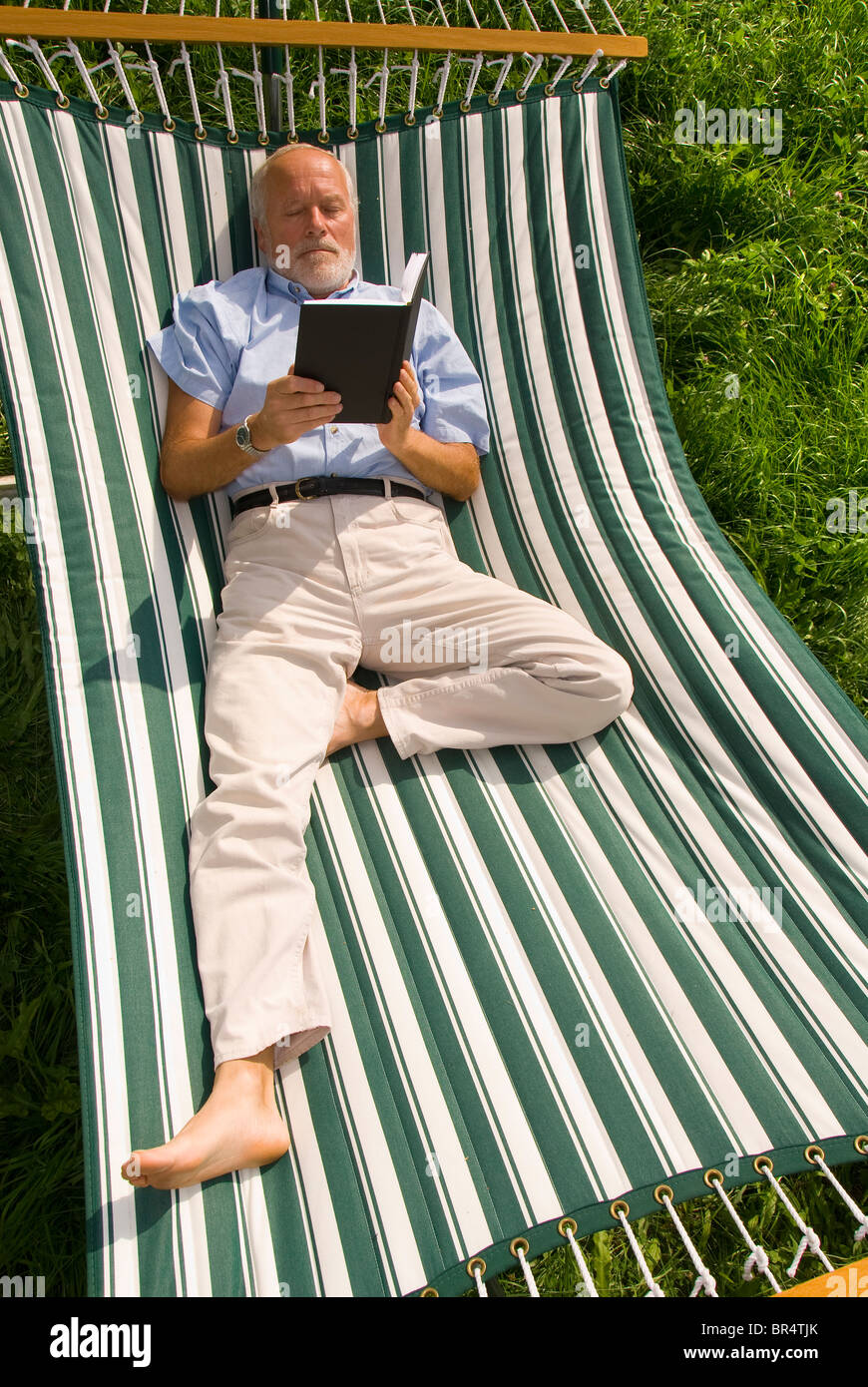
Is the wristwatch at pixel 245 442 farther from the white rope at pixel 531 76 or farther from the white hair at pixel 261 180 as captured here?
the white rope at pixel 531 76

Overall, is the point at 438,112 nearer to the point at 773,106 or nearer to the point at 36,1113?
the point at 773,106

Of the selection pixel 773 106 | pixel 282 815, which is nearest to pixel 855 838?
pixel 282 815

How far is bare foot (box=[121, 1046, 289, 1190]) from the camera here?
1.57 m

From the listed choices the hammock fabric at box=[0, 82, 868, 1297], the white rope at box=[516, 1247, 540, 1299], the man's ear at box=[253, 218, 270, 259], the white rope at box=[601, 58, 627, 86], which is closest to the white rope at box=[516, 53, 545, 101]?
the hammock fabric at box=[0, 82, 868, 1297]

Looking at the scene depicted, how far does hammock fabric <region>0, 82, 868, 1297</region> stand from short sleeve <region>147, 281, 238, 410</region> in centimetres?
8

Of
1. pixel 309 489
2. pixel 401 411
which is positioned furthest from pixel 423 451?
pixel 309 489

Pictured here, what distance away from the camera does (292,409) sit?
2.26m

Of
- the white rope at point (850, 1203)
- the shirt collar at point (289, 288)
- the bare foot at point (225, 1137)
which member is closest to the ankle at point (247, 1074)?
the bare foot at point (225, 1137)

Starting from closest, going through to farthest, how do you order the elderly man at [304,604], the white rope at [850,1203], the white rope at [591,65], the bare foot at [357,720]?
the white rope at [850,1203] → the elderly man at [304,604] → the bare foot at [357,720] → the white rope at [591,65]

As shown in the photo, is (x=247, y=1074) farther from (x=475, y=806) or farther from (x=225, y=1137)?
(x=475, y=806)

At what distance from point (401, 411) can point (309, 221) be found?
760 millimetres

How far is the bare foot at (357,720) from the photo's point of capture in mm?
2357

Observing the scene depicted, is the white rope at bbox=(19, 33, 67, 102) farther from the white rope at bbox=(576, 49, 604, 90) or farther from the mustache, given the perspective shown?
the white rope at bbox=(576, 49, 604, 90)

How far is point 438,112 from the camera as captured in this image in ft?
10.5
